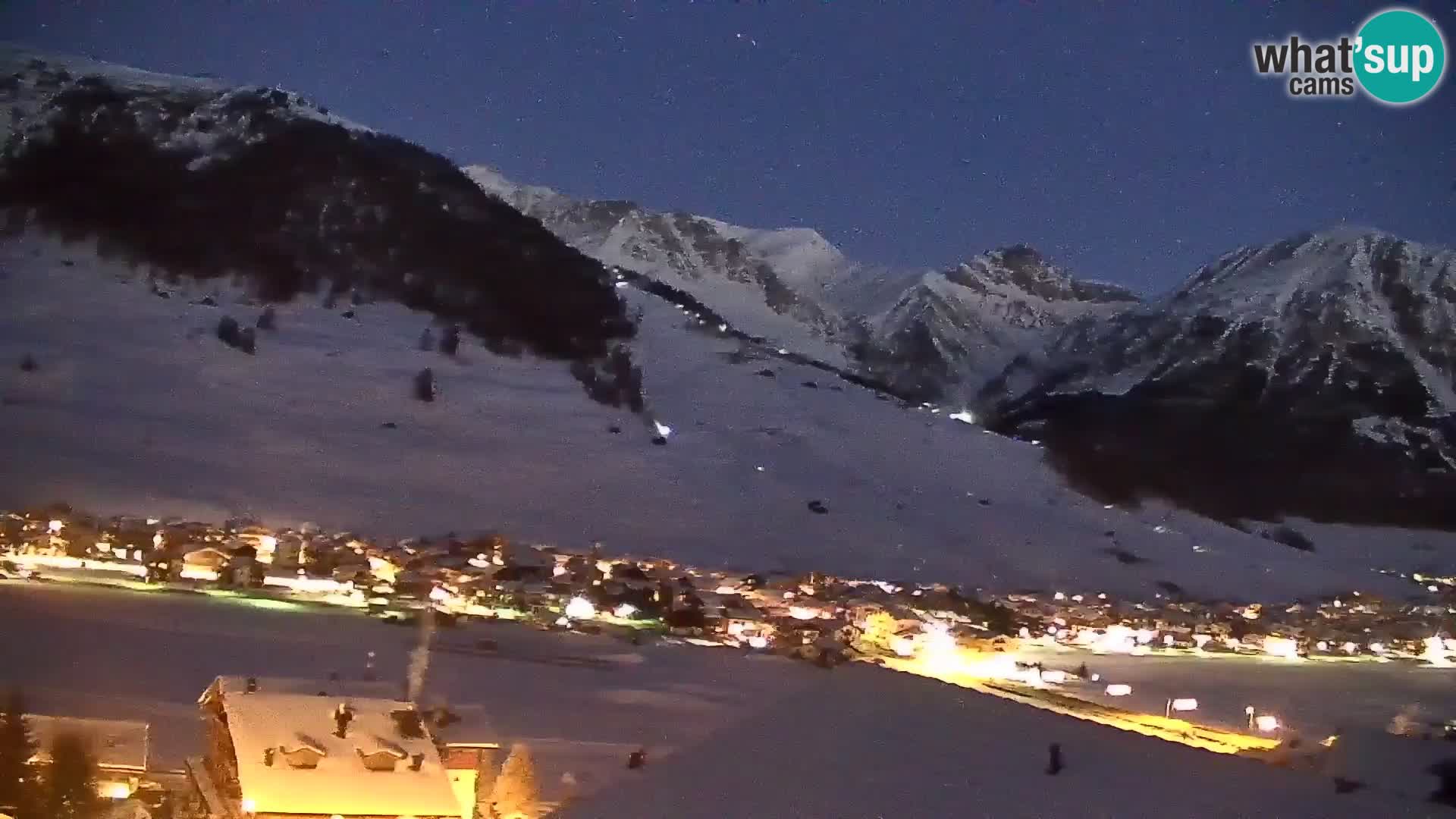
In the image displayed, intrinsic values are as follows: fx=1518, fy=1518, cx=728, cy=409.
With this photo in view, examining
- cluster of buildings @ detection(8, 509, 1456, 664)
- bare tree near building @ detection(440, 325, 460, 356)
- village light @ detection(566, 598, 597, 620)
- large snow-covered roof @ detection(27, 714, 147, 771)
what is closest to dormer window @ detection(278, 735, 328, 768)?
large snow-covered roof @ detection(27, 714, 147, 771)

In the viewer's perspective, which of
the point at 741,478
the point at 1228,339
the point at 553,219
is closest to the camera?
the point at 741,478

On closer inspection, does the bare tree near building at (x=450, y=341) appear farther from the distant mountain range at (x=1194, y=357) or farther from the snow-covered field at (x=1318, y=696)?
the snow-covered field at (x=1318, y=696)

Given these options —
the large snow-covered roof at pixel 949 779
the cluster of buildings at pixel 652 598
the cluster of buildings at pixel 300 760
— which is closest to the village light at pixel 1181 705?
the cluster of buildings at pixel 652 598

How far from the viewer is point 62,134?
4062 centimetres

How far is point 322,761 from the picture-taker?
6758 mm

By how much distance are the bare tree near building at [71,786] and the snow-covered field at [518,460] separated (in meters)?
15.3

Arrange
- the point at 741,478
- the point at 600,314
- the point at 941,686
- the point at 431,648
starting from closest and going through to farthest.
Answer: the point at 941,686 < the point at 431,648 < the point at 741,478 < the point at 600,314

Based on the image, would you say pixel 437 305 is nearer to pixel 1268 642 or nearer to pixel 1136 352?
pixel 1268 642

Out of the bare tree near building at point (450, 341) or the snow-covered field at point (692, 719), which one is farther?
the bare tree near building at point (450, 341)

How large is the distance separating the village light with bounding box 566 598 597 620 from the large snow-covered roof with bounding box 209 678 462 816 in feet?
36.7

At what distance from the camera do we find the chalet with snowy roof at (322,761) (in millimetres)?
6633

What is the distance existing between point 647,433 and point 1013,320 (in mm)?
97816

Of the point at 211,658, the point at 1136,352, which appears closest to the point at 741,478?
the point at 211,658

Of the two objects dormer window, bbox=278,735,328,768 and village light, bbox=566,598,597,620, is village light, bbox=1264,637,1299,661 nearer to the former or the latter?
village light, bbox=566,598,597,620
